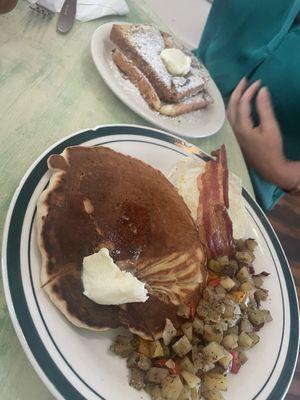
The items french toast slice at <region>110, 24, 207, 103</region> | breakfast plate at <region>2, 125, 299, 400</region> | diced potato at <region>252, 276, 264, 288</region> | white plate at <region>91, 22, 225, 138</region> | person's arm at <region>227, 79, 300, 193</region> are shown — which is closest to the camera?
breakfast plate at <region>2, 125, 299, 400</region>

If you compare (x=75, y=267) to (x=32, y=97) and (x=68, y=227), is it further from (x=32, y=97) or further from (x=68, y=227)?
(x=32, y=97)

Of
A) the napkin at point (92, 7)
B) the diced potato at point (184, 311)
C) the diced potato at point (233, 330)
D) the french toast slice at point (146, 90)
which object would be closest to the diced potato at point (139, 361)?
the diced potato at point (184, 311)

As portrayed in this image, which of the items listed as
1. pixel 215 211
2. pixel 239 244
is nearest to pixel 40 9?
pixel 215 211

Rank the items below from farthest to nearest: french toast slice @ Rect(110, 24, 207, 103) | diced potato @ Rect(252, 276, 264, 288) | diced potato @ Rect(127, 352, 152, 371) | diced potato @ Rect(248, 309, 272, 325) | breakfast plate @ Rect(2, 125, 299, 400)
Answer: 1. french toast slice @ Rect(110, 24, 207, 103)
2. diced potato @ Rect(252, 276, 264, 288)
3. diced potato @ Rect(248, 309, 272, 325)
4. diced potato @ Rect(127, 352, 152, 371)
5. breakfast plate @ Rect(2, 125, 299, 400)

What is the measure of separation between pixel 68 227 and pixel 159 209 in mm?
254

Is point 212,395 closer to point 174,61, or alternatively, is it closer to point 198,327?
point 198,327

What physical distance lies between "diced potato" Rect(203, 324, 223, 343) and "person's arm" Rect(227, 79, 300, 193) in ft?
3.24

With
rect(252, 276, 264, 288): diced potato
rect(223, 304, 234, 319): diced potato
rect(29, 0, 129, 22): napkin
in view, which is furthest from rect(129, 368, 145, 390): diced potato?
rect(29, 0, 129, 22): napkin

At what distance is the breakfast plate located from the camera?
0.79 metres

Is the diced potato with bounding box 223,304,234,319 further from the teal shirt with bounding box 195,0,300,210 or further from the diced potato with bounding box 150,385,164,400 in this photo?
the teal shirt with bounding box 195,0,300,210

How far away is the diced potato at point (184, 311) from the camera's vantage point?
969 mm

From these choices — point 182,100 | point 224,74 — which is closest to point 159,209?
point 182,100

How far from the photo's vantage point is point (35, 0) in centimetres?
142

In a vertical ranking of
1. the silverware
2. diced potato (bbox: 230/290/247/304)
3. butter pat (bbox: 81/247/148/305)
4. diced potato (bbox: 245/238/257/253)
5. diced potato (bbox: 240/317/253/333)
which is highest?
the silverware
